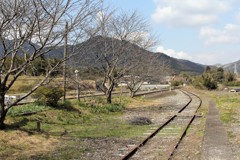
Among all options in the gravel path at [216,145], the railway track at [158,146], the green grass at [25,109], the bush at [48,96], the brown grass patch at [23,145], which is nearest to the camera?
the gravel path at [216,145]

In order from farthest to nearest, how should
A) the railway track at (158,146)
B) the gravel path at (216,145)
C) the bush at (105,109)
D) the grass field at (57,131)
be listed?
the bush at (105,109) → the grass field at (57,131) → the railway track at (158,146) → the gravel path at (216,145)

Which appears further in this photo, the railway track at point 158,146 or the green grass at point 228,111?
the green grass at point 228,111

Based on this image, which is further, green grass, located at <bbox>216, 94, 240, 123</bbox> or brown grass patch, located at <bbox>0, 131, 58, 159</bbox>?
green grass, located at <bbox>216, 94, 240, 123</bbox>

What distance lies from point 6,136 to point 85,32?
214 inches

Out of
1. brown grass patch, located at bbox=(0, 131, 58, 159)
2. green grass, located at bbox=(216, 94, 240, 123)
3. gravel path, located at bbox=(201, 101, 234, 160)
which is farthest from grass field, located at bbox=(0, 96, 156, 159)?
green grass, located at bbox=(216, 94, 240, 123)

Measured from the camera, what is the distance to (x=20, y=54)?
15.8 m

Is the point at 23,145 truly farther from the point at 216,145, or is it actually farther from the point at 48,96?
the point at 48,96

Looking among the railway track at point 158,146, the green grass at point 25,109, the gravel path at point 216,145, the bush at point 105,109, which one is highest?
the green grass at point 25,109

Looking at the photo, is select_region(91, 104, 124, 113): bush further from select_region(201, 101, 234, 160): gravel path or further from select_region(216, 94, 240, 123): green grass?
select_region(201, 101, 234, 160): gravel path

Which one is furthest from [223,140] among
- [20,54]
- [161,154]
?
[20,54]

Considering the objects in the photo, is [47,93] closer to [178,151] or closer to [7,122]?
[7,122]

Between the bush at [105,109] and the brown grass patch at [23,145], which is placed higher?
the bush at [105,109]

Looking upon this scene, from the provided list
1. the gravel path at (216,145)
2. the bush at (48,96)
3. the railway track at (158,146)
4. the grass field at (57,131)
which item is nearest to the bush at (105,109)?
the grass field at (57,131)

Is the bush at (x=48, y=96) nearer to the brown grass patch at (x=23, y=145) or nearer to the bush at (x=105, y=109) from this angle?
the bush at (x=105, y=109)
